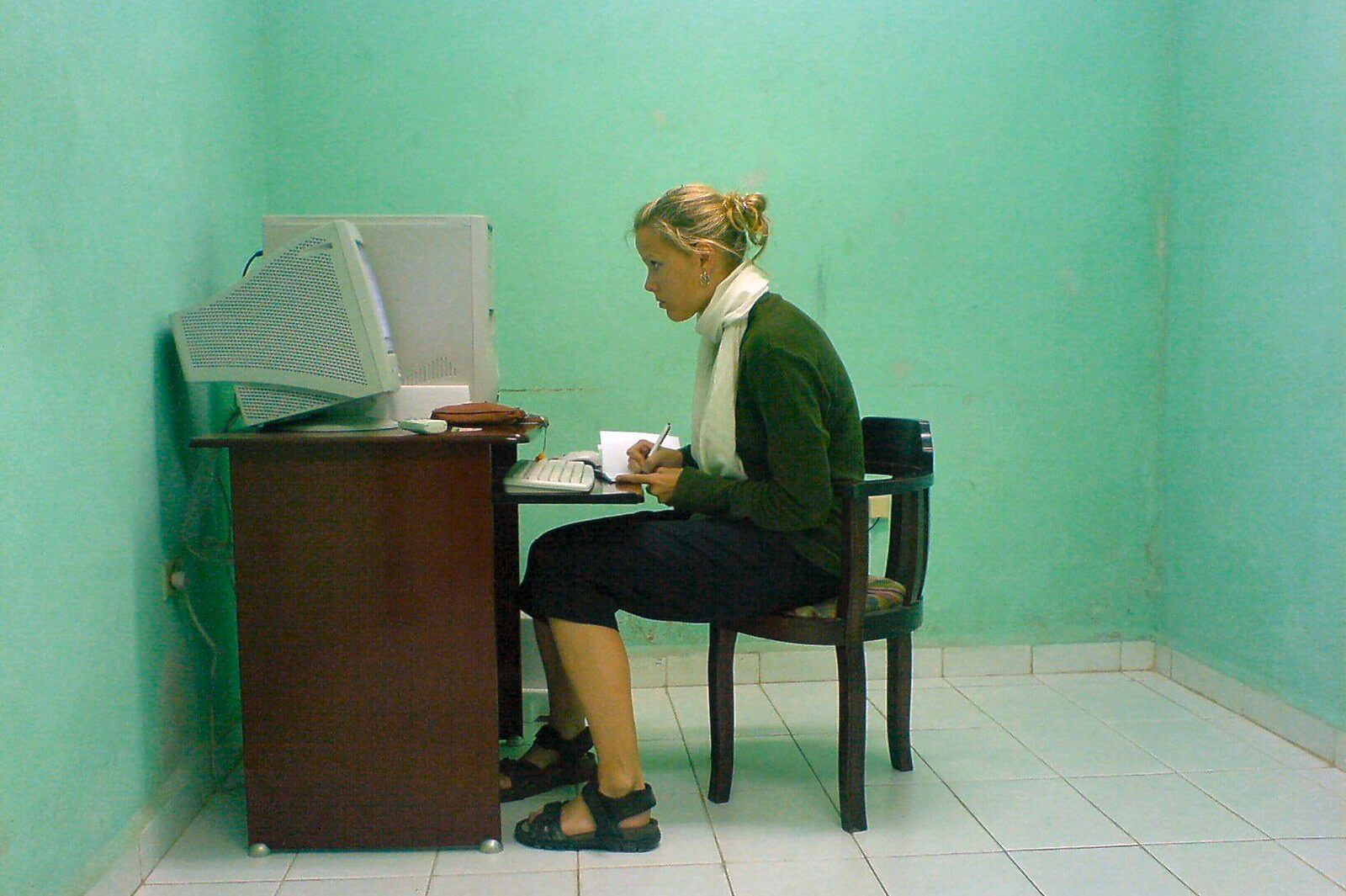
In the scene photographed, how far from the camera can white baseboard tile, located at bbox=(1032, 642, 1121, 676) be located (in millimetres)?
3082

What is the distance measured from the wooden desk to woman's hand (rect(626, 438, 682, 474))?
0.26m

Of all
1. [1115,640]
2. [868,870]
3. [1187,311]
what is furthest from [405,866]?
[1187,311]

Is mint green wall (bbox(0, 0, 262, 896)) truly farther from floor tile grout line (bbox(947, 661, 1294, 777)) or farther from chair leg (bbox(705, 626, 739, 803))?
floor tile grout line (bbox(947, 661, 1294, 777))

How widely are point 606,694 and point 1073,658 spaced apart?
173 centimetres

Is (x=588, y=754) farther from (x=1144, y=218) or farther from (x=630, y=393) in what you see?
(x=1144, y=218)

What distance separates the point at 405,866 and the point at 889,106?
7.36 feet

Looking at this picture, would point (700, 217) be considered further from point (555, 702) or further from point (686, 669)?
point (686, 669)

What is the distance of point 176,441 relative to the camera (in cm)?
207

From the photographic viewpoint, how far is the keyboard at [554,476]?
6.04 ft

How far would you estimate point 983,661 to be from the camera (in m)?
3.07

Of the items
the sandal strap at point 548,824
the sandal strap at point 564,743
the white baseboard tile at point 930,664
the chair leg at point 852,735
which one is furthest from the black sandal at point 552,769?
the white baseboard tile at point 930,664

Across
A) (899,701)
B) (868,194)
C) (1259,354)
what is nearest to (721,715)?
(899,701)

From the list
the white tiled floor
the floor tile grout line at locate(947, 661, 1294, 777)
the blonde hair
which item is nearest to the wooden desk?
the white tiled floor

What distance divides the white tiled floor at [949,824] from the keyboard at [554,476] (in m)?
0.68
